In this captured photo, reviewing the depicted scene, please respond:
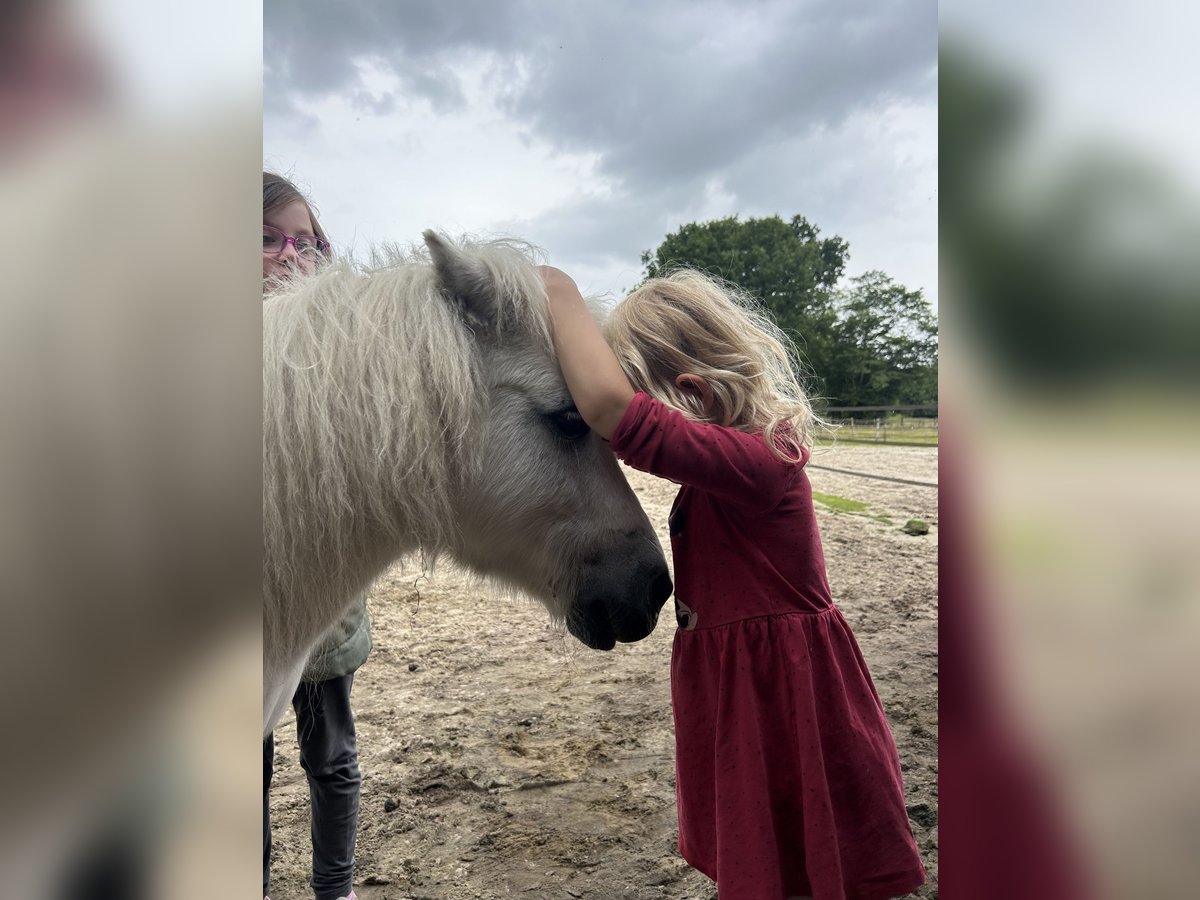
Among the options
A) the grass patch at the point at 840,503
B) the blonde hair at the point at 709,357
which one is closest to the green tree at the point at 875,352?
the grass patch at the point at 840,503

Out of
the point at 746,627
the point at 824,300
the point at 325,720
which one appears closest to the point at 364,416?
the point at 746,627

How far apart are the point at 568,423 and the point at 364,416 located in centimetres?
38

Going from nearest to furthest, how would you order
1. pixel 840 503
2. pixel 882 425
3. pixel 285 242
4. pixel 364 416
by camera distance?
1. pixel 364 416
2. pixel 285 242
3. pixel 840 503
4. pixel 882 425

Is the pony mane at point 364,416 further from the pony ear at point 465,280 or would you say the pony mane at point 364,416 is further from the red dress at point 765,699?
the red dress at point 765,699

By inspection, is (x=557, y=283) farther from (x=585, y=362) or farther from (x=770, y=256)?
(x=770, y=256)

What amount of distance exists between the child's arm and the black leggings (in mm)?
1191

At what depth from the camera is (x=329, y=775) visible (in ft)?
6.09

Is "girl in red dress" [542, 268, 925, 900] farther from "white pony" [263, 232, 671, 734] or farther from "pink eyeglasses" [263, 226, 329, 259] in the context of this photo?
"pink eyeglasses" [263, 226, 329, 259]

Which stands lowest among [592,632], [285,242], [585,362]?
[592,632]

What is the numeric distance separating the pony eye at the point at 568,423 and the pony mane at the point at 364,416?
133 mm

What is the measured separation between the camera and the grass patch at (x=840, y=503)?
7.75 metres
